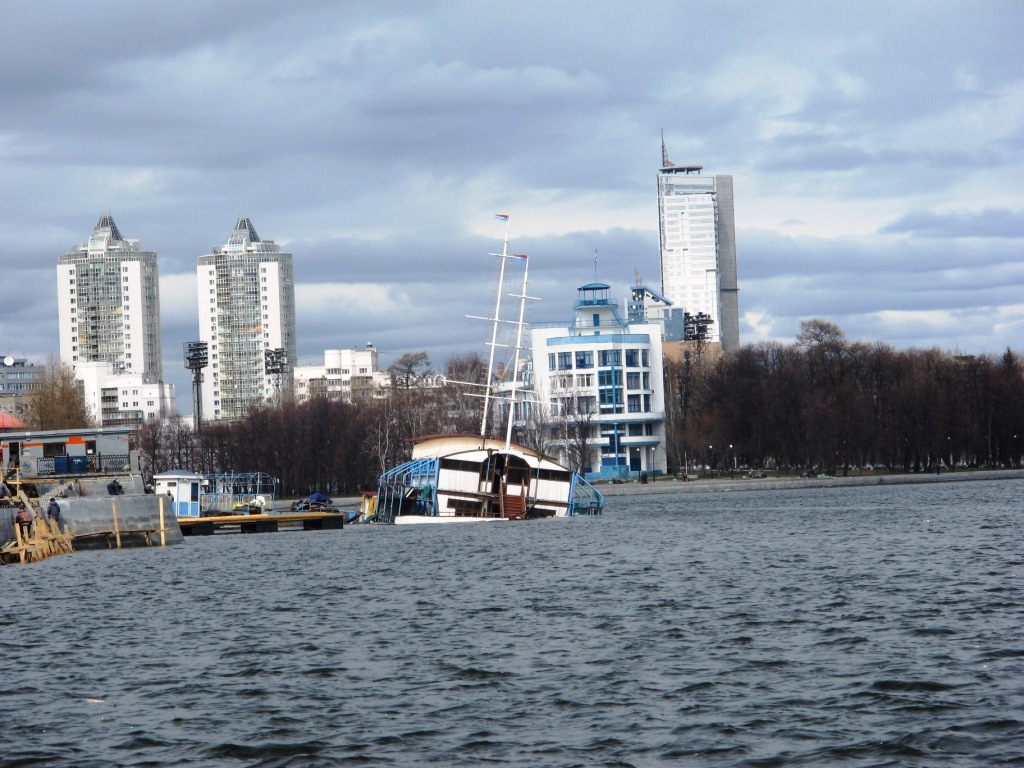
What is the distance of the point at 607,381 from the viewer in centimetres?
16438

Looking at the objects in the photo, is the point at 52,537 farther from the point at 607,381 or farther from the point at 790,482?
the point at 607,381

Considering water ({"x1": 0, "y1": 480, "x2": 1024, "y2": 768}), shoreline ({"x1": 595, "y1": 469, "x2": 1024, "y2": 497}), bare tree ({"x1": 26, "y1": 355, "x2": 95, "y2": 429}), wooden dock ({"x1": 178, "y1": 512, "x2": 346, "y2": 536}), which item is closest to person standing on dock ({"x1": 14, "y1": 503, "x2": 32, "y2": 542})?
water ({"x1": 0, "y1": 480, "x2": 1024, "y2": 768})

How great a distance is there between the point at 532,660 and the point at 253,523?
60042 millimetres

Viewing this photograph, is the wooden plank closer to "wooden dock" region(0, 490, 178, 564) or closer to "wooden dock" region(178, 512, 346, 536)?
"wooden dock" region(0, 490, 178, 564)

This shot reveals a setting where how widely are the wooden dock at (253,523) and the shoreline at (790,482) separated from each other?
48805 mm

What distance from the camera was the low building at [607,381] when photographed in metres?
161

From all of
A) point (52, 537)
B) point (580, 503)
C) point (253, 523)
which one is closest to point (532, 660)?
point (52, 537)

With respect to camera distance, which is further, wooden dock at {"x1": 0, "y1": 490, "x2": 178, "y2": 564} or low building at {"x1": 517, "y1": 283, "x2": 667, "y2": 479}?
low building at {"x1": 517, "y1": 283, "x2": 667, "y2": 479}

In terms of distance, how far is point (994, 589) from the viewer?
1400 inches

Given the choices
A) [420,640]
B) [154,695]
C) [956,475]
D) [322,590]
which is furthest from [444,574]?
[956,475]

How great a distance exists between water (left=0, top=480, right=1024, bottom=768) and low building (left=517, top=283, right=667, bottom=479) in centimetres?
10714

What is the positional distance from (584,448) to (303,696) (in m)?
121

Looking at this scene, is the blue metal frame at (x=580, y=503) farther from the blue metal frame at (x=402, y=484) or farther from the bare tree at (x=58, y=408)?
the bare tree at (x=58, y=408)

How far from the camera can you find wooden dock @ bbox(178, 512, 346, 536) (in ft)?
275
